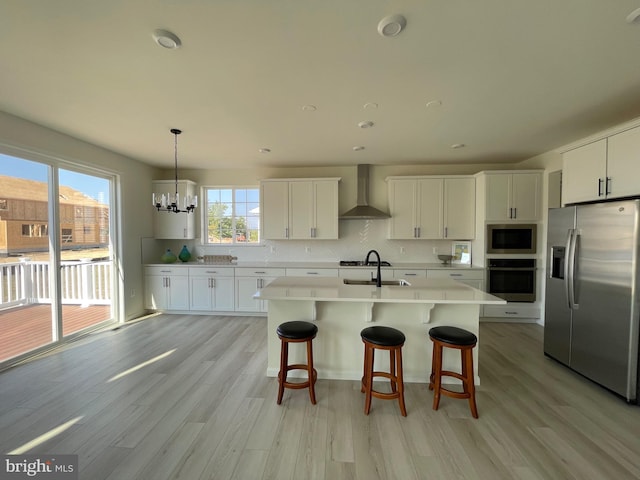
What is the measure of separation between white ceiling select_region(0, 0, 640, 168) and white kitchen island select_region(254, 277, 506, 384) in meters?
1.73

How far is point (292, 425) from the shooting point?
192cm

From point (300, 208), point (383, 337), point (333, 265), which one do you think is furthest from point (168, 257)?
point (383, 337)

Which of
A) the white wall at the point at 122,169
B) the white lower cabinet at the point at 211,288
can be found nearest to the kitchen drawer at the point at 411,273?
the white lower cabinet at the point at 211,288

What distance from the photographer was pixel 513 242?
158 inches

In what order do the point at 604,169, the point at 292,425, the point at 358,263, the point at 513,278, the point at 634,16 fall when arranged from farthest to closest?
1. the point at 358,263
2. the point at 513,278
3. the point at 604,169
4. the point at 292,425
5. the point at 634,16

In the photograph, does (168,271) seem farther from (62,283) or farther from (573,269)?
(573,269)

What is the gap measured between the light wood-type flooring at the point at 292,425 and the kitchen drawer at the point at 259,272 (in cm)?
159

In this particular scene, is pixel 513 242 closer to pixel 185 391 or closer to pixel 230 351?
pixel 230 351

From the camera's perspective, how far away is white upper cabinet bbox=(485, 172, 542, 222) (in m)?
3.96

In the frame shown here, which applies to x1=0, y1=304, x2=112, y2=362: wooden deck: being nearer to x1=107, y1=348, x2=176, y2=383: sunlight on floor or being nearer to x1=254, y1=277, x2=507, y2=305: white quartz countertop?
x1=107, y1=348, x2=176, y2=383: sunlight on floor

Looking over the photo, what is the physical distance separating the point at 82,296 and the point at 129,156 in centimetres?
226

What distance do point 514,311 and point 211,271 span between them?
4.95 meters

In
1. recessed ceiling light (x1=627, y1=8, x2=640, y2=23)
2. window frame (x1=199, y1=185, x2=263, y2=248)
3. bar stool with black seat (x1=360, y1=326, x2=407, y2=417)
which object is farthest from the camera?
window frame (x1=199, y1=185, x2=263, y2=248)

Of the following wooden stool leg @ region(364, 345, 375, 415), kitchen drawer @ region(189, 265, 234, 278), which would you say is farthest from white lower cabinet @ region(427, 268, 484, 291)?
kitchen drawer @ region(189, 265, 234, 278)
